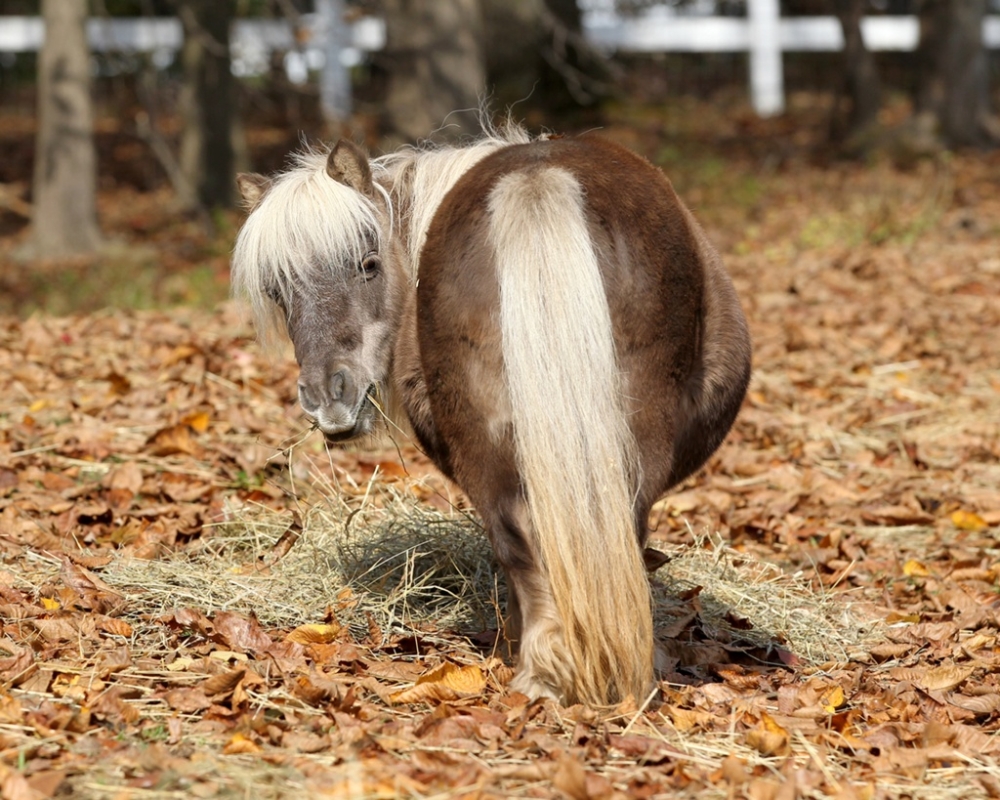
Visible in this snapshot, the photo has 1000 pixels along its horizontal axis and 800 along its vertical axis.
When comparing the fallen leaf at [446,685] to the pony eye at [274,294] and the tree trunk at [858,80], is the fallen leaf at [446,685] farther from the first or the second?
the tree trunk at [858,80]

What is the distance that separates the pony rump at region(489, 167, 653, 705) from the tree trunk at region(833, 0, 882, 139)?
1479 centimetres

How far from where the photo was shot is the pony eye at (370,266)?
4191 mm

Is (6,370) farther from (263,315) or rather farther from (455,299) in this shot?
(455,299)

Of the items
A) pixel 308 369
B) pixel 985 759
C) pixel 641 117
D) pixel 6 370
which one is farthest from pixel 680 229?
pixel 641 117

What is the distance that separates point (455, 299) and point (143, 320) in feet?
19.4

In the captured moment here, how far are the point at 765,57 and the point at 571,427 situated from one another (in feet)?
63.7

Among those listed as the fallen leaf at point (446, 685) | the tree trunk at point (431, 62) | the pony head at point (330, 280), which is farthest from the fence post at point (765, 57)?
the fallen leaf at point (446, 685)

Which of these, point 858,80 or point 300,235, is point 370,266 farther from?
point 858,80

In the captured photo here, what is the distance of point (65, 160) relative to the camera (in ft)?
46.3

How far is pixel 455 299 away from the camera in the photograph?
352cm

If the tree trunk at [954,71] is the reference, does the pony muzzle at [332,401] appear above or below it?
below

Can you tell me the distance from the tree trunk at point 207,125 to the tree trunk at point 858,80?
8.21m

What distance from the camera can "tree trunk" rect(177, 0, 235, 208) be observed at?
16156 millimetres

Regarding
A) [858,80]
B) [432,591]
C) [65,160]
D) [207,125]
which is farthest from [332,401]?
[858,80]
